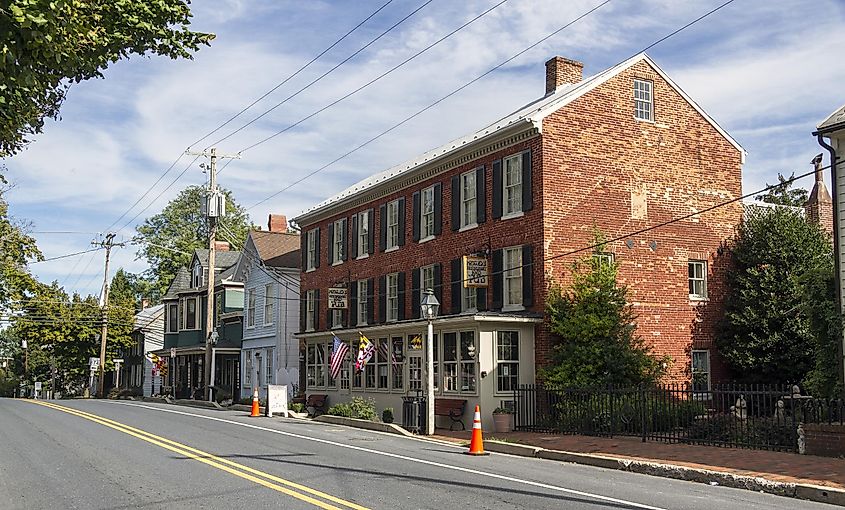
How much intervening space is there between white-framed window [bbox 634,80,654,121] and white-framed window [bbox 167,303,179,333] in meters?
38.1

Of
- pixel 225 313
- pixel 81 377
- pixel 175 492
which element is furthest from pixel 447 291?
pixel 81 377

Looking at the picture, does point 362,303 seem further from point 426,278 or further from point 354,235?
point 426,278

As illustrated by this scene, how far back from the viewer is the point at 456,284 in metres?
29.1

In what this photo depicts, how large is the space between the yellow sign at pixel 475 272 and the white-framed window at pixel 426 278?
362cm

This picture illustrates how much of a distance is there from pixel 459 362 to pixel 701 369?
7.57m

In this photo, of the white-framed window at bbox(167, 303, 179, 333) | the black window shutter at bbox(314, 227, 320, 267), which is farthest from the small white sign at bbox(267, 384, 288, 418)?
the white-framed window at bbox(167, 303, 179, 333)

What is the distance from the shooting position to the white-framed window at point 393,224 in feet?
110

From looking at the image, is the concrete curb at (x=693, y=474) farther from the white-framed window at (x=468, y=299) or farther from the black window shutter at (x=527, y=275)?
the white-framed window at (x=468, y=299)

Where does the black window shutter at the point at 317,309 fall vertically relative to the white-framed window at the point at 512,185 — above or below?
below

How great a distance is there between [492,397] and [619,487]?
40.5 ft

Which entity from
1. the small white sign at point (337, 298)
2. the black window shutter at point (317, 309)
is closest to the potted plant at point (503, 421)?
the small white sign at point (337, 298)

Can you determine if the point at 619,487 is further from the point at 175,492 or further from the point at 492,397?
the point at 492,397

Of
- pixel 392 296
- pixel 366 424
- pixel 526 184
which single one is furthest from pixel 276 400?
pixel 526 184

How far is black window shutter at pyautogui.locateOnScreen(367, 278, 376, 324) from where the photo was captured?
35.1 meters
